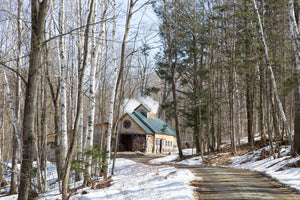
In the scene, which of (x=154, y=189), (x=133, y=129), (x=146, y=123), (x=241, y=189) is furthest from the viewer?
(x=146, y=123)

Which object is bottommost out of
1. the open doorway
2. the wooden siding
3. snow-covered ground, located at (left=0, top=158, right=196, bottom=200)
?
the open doorway

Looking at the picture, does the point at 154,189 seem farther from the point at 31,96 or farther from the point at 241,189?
the point at 31,96

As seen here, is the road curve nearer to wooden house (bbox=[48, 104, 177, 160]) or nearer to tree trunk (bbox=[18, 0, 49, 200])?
tree trunk (bbox=[18, 0, 49, 200])

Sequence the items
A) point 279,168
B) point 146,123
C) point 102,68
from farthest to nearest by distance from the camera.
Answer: point 146,123, point 102,68, point 279,168

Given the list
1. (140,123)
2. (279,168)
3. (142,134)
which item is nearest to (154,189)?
(279,168)

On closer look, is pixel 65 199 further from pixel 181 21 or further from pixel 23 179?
pixel 181 21

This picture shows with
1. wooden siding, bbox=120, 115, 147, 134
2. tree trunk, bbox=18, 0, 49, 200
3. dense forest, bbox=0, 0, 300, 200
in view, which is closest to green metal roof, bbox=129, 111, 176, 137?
wooden siding, bbox=120, 115, 147, 134

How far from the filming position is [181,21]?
1955 cm

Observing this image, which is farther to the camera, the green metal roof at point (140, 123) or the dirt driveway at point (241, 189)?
the green metal roof at point (140, 123)

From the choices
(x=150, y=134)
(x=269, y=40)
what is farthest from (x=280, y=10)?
(x=150, y=134)

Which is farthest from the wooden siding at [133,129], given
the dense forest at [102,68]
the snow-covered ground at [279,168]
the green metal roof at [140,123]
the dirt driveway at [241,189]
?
the dirt driveway at [241,189]

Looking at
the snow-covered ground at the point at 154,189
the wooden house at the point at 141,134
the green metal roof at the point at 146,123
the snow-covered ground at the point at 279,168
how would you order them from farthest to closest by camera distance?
the green metal roof at the point at 146,123 < the wooden house at the point at 141,134 < the snow-covered ground at the point at 279,168 < the snow-covered ground at the point at 154,189

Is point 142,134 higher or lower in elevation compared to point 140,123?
lower

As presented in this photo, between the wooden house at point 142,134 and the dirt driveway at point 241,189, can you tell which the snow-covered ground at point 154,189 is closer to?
the dirt driveway at point 241,189
